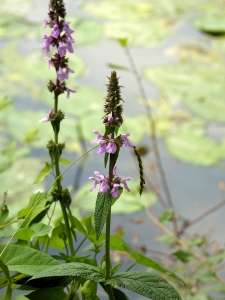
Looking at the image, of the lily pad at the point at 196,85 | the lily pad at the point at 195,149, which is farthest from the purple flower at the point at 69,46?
the lily pad at the point at 196,85

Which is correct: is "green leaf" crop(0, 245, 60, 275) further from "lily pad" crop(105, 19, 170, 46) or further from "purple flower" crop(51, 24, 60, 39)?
"lily pad" crop(105, 19, 170, 46)

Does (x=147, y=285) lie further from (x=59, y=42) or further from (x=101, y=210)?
(x=59, y=42)

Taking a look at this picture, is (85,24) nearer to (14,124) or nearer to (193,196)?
(14,124)

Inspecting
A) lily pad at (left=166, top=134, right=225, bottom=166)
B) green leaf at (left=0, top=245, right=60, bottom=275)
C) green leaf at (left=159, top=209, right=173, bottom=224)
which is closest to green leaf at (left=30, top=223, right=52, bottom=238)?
green leaf at (left=0, top=245, right=60, bottom=275)

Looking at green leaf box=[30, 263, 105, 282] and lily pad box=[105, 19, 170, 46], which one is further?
lily pad box=[105, 19, 170, 46]

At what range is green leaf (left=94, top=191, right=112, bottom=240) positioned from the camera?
1.24ft

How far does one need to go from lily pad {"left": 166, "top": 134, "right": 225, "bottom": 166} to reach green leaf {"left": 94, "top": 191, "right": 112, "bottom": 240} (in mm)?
1280

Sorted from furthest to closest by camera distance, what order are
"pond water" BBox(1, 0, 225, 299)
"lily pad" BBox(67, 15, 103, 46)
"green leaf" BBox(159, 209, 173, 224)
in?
"lily pad" BBox(67, 15, 103, 46)
"pond water" BBox(1, 0, 225, 299)
"green leaf" BBox(159, 209, 173, 224)

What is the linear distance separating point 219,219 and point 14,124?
779 mm

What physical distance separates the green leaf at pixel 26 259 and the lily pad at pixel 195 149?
126 centimetres

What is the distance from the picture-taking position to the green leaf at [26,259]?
0.42m

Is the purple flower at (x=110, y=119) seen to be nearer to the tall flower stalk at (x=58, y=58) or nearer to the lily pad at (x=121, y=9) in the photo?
the tall flower stalk at (x=58, y=58)

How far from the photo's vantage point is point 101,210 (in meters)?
0.38

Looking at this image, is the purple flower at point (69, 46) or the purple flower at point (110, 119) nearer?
Answer: the purple flower at point (110, 119)
